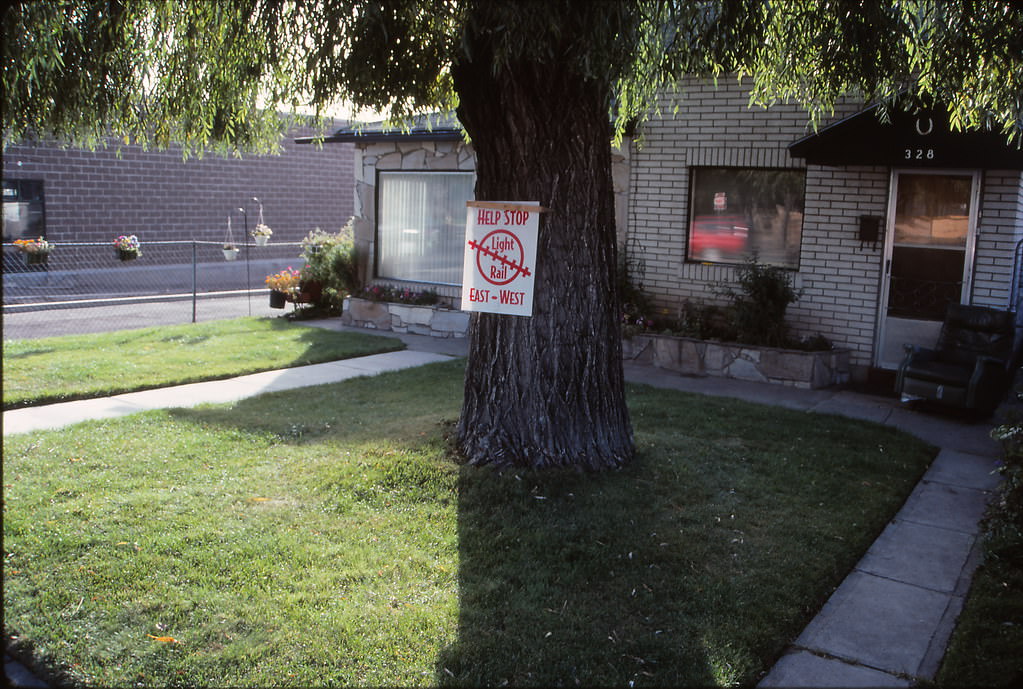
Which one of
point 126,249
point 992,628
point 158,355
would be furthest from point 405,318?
point 992,628

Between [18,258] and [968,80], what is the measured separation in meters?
15.6

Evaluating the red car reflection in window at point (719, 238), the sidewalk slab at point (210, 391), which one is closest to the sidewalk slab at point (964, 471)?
the red car reflection in window at point (719, 238)

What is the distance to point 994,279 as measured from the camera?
929cm

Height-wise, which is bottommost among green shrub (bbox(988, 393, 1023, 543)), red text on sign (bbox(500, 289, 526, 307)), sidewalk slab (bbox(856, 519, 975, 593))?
sidewalk slab (bbox(856, 519, 975, 593))

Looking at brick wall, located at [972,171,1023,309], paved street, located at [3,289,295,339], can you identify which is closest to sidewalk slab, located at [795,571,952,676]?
brick wall, located at [972,171,1023,309]

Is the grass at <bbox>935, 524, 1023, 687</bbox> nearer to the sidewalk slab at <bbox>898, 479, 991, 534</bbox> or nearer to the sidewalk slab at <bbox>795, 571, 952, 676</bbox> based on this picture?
the sidewalk slab at <bbox>795, 571, 952, 676</bbox>

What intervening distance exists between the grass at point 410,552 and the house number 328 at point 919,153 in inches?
124

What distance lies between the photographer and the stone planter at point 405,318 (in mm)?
12711

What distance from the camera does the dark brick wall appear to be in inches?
758

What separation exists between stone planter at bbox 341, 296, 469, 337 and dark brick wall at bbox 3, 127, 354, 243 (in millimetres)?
6787

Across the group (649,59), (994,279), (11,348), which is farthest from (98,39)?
Result: (994,279)

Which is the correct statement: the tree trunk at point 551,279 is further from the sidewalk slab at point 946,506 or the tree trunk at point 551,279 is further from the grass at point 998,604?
the grass at point 998,604

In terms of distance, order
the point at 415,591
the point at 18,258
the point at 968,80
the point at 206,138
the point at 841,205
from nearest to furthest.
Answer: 1. the point at 415,591
2. the point at 968,80
3. the point at 206,138
4. the point at 841,205
5. the point at 18,258

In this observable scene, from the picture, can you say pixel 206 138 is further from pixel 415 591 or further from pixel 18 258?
pixel 18 258
